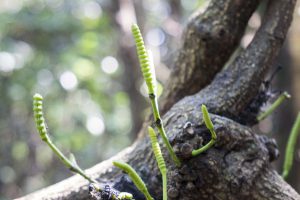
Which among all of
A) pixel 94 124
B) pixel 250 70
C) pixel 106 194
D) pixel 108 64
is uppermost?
pixel 250 70

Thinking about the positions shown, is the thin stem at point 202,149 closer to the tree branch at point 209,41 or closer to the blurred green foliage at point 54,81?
the tree branch at point 209,41

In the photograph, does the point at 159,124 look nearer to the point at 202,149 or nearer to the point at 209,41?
the point at 202,149

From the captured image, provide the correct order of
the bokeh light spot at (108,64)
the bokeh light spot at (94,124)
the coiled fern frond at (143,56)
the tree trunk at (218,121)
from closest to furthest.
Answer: the coiled fern frond at (143,56), the tree trunk at (218,121), the bokeh light spot at (108,64), the bokeh light spot at (94,124)

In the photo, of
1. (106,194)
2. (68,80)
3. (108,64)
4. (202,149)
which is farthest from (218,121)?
(108,64)

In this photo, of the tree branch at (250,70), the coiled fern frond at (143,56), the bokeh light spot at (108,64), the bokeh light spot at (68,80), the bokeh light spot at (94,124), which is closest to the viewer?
the coiled fern frond at (143,56)

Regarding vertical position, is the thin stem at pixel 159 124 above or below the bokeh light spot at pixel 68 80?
above

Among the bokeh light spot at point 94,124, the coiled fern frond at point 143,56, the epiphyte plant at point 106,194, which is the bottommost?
the bokeh light spot at point 94,124

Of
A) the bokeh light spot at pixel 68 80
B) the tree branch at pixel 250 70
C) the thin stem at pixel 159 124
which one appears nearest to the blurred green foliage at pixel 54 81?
the bokeh light spot at pixel 68 80
